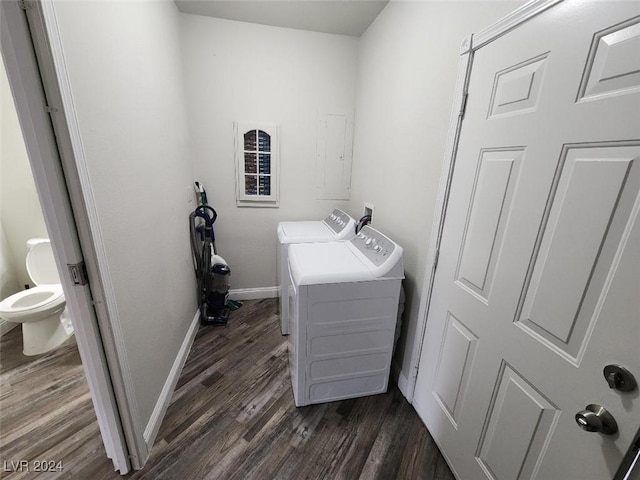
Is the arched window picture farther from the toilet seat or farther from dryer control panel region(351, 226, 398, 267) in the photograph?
the toilet seat

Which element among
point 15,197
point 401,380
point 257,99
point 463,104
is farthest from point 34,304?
point 463,104

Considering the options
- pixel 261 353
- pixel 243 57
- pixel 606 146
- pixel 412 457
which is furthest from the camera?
pixel 243 57

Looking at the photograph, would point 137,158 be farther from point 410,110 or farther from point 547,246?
point 547,246

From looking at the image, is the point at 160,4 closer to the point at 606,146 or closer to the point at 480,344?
the point at 606,146

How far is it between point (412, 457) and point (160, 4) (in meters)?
3.11

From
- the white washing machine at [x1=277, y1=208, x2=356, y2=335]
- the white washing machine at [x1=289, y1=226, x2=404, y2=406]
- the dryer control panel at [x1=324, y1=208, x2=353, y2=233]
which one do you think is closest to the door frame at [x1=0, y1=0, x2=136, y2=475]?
the white washing machine at [x1=289, y1=226, x2=404, y2=406]

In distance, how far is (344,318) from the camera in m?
1.51

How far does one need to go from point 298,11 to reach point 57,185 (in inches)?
83.9

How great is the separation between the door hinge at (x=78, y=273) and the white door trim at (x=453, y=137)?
1.59 metres

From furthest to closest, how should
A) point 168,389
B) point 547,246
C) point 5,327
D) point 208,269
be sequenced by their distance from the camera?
1. point 208,269
2. point 5,327
3. point 168,389
4. point 547,246

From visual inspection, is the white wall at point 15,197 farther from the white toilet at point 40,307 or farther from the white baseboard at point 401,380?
the white baseboard at point 401,380

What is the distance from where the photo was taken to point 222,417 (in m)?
1.55

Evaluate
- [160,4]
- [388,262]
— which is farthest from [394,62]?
[160,4]

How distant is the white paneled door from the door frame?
61.0 inches
